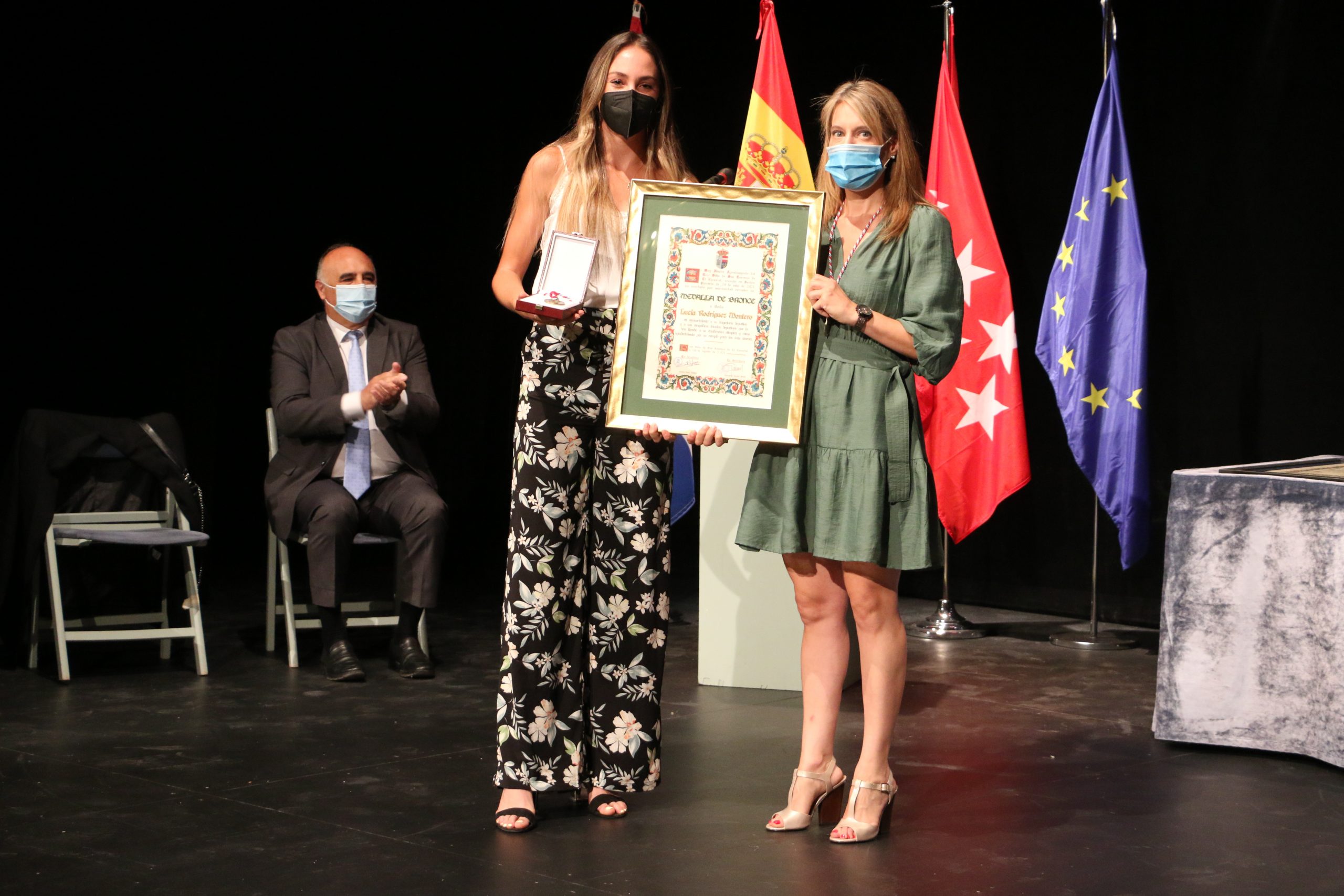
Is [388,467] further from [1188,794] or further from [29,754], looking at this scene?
[1188,794]

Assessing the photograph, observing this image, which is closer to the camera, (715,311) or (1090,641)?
(715,311)

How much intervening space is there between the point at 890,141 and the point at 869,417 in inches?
20.3

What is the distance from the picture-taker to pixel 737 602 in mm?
4375

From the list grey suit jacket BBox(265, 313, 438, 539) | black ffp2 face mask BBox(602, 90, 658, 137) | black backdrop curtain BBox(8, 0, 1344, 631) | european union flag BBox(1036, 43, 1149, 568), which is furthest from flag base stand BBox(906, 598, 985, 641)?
black ffp2 face mask BBox(602, 90, 658, 137)

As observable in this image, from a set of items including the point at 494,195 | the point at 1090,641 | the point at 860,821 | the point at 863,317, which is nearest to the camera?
the point at 863,317

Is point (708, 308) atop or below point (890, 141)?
below

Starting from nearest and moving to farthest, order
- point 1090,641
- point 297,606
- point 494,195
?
point 297,606, point 1090,641, point 494,195

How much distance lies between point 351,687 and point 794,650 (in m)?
1.33

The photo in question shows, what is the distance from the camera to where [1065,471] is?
5.68 m

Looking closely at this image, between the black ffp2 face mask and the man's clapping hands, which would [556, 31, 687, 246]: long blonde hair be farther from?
the man's clapping hands

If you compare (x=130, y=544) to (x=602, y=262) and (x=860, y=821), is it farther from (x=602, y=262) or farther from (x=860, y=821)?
(x=860, y=821)

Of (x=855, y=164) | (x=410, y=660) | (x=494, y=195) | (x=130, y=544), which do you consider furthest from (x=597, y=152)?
(x=494, y=195)

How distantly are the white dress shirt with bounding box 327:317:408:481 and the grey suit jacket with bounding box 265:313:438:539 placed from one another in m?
0.01

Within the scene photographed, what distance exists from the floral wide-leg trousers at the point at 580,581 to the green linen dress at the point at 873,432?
26 centimetres
